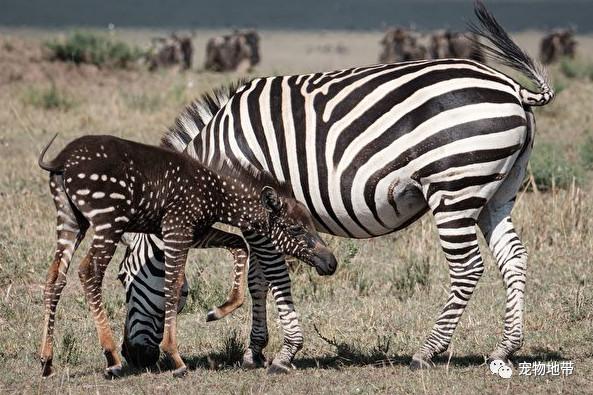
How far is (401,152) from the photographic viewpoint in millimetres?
6730

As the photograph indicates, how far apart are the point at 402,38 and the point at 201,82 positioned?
1077 centimetres

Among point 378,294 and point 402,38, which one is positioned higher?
point 402,38

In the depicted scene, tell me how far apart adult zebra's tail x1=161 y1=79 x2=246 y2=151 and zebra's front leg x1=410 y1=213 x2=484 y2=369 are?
1.80 meters

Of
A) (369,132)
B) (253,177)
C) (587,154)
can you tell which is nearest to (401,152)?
(369,132)

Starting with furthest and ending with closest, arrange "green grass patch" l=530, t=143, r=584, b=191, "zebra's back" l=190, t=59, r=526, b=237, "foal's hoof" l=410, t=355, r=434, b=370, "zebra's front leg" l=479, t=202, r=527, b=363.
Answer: "green grass patch" l=530, t=143, r=584, b=191 < "zebra's front leg" l=479, t=202, r=527, b=363 < "foal's hoof" l=410, t=355, r=434, b=370 < "zebra's back" l=190, t=59, r=526, b=237

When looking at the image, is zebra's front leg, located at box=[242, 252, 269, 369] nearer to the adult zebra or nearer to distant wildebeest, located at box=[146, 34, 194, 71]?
the adult zebra

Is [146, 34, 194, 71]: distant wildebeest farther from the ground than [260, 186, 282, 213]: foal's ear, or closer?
farther from the ground

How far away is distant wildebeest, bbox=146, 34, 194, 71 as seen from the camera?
26888 mm

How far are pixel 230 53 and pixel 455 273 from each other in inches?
861

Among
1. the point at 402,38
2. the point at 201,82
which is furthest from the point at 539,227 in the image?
the point at 402,38

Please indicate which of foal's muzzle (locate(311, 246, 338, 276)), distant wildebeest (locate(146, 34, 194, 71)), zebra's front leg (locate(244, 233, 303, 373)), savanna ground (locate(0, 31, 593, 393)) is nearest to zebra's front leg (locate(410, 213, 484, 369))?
savanna ground (locate(0, 31, 593, 393))

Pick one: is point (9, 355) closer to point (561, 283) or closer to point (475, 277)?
point (475, 277)

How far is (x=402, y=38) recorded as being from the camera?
99.9ft

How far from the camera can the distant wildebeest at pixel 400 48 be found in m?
30.0
